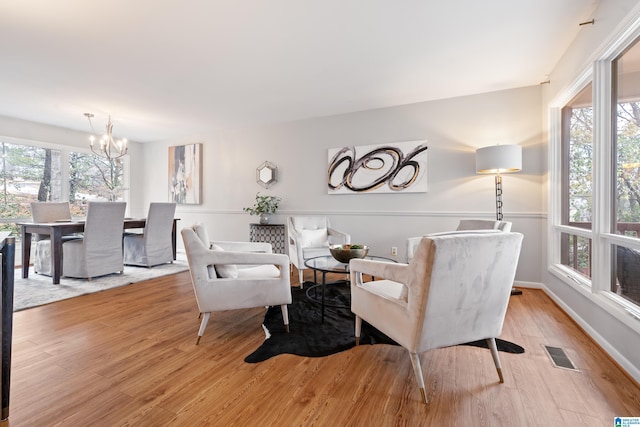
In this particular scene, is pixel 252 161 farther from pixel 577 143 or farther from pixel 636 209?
pixel 636 209

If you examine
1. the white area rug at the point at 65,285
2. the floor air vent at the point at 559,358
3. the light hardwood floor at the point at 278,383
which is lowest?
the light hardwood floor at the point at 278,383

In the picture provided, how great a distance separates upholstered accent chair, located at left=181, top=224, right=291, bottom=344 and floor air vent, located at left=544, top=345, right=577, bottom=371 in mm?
1777

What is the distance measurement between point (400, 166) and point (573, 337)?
2.52 m

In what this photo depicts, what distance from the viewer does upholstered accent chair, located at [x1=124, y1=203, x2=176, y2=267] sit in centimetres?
420

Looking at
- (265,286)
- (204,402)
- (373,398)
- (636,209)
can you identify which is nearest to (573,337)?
(636,209)

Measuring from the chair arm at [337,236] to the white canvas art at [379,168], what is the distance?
2.38ft

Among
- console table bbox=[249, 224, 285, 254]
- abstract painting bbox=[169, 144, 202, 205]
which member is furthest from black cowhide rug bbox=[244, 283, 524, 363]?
abstract painting bbox=[169, 144, 202, 205]

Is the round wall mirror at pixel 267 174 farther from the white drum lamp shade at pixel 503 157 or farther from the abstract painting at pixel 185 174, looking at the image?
the white drum lamp shade at pixel 503 157

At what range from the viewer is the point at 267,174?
4871mm

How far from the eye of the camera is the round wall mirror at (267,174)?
484 cm

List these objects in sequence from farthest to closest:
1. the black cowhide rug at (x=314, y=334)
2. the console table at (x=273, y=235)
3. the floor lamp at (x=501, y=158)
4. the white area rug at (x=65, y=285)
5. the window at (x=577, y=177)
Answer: the console table at (x=273, y=235)
the floor lamp at (x=501, y=158)
the white area rug at (x=65, y=285)
the window at (x=577, y=177)
the black cowhide rug at (x=314, y=334)

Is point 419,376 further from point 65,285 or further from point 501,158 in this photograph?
point 65,285

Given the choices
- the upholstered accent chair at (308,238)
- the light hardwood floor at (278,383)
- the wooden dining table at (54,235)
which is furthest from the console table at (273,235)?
the light hardwood floor at (278,383)

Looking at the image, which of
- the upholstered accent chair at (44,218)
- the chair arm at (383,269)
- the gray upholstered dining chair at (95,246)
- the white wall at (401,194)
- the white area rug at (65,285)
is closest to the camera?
the chair arm at (383,269)
